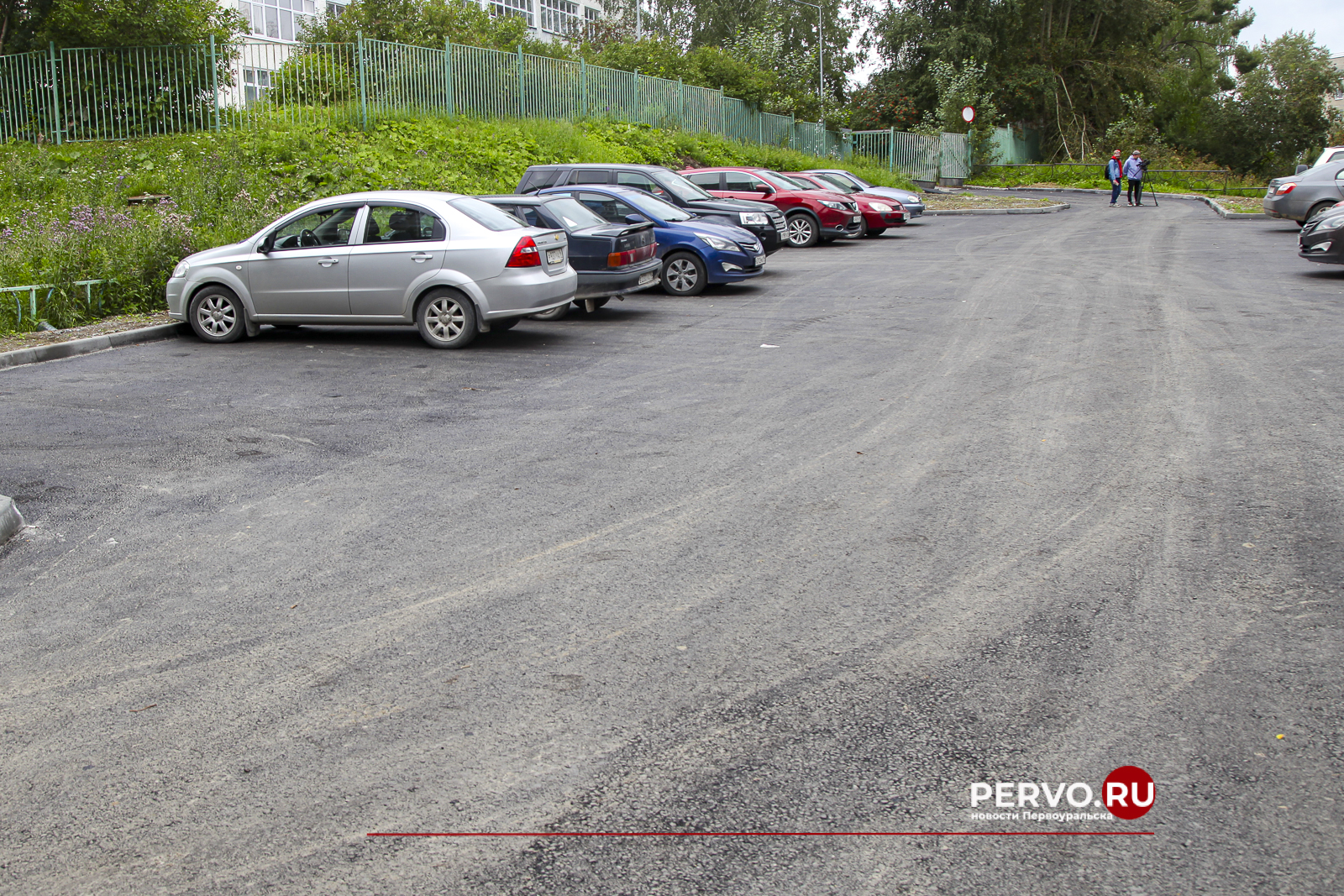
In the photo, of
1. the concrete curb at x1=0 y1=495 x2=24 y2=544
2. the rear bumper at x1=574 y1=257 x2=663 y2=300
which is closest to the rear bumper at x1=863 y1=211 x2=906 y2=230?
the rear bumper at x1=574 y1=257 x2=663 y2=300

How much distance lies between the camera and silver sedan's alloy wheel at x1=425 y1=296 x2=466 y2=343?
11586 mm

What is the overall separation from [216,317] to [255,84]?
43.7 feet

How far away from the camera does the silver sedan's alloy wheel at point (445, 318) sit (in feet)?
38.0

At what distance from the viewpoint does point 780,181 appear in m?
25.5

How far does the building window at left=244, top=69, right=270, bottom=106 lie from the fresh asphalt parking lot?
1475cm

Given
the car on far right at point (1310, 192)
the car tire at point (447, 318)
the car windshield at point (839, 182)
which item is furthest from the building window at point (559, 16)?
the car tire at point (447, 318)

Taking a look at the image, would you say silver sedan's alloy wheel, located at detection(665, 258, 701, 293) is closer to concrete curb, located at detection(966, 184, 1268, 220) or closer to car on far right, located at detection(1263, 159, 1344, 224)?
car on far right, located at detection(1263, 159, 1344, 224)

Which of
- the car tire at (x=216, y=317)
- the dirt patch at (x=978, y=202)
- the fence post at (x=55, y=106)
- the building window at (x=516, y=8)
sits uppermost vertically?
the building window at (x=516, y=8)

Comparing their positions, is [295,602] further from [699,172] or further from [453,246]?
[699,172]

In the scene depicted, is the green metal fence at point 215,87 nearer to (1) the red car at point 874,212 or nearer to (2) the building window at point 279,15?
(1) the red car at point 874,212

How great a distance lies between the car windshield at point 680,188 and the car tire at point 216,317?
876 centimetres

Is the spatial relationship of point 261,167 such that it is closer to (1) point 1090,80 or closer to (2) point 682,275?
(2) point 682,275

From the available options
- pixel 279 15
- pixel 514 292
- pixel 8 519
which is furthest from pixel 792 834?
pixel 279 15

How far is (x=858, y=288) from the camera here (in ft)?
53.9
